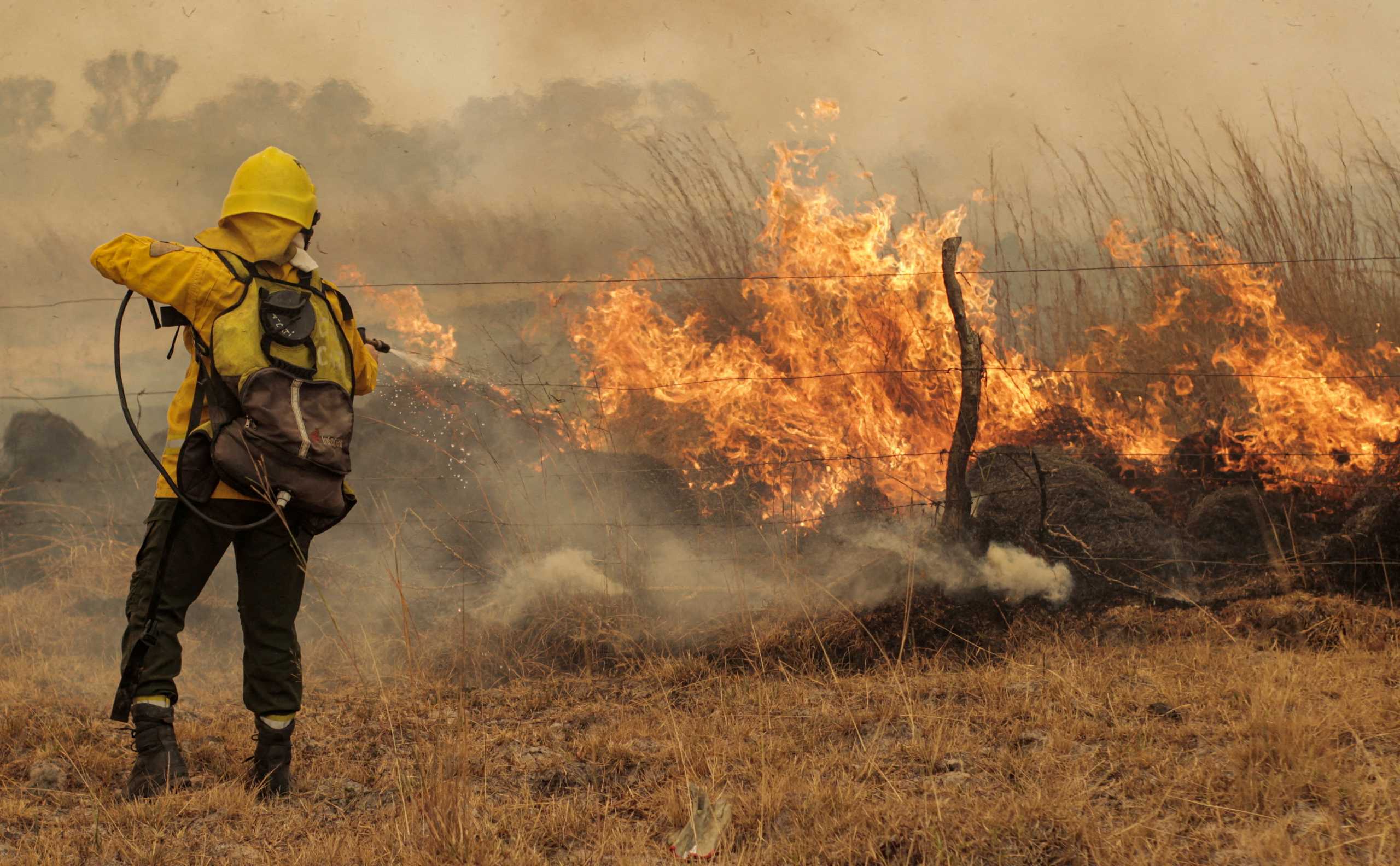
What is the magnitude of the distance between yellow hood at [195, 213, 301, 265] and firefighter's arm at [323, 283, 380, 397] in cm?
24

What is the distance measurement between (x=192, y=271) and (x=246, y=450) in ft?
2.07

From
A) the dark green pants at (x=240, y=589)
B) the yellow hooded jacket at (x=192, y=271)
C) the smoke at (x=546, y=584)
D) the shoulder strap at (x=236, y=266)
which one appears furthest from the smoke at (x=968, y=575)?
the shoulder strap at (x=236, y=266)

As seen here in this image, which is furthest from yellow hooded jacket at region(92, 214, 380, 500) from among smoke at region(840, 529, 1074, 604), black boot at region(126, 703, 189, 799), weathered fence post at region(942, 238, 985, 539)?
weathered fence post at region(942, 238, 985, 539)

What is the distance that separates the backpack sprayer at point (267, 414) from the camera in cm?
339

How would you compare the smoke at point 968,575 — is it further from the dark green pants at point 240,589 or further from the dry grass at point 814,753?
the dark green pants at point 240,589

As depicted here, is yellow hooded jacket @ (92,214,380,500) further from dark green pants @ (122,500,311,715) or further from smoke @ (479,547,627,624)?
smoke @ (479,547,627,624)

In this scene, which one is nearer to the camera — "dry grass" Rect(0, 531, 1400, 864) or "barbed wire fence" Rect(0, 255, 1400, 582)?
"dry grass" Rect(0, 531, 1400, 864)

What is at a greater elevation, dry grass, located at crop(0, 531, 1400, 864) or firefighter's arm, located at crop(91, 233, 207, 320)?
firefighter's arm, located at crop(91, 233, 207, 320)

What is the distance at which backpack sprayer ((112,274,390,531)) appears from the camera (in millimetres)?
3387

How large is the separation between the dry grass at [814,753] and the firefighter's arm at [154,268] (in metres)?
1.41

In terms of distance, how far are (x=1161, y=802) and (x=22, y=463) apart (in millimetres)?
10006

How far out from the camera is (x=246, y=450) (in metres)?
3.38

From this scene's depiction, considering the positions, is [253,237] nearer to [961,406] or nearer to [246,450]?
[246,450]

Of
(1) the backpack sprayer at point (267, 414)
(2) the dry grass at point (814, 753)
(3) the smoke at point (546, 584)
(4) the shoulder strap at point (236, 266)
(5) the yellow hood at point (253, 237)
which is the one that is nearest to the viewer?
(2) the dry grass at point (814, 753)
